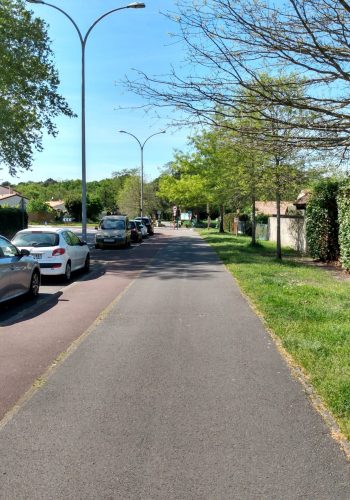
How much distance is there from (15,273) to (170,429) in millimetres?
6628

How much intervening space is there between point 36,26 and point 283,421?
25.1 meters

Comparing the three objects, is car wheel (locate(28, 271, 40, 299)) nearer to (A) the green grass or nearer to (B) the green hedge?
(A) the green grass

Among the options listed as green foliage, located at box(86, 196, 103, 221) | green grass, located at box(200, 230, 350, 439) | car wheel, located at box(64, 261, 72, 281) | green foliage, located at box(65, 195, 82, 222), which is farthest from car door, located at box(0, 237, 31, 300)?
green foliage, located at box(86, 196, 103, 221)

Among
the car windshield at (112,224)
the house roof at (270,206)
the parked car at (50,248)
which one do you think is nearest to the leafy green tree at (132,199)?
the house roof at (270,206)

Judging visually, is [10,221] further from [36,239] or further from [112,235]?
[36,239]

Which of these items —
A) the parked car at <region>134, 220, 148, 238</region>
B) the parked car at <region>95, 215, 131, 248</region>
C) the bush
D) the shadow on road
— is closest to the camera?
the shadow on road

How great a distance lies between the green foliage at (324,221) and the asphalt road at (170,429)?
509 inches

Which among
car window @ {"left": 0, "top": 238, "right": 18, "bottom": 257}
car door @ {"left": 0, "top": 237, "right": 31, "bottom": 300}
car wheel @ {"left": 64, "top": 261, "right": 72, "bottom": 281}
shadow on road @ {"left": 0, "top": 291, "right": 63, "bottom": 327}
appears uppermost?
car window @ {"left": 0, "top": 238, "right": 18, "bottom": 257}

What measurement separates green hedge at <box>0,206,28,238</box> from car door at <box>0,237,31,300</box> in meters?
21.3

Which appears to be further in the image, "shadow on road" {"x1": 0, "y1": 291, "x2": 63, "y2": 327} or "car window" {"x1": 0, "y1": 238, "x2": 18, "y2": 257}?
"car window" {"x1": 0, "y1": 238, "x2": 18, "y2": 257}

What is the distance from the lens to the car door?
9258mm

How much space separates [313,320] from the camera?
802cm

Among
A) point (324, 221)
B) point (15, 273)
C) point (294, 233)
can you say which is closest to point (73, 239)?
point (15, 273)

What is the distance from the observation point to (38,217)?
9262 centimetres
